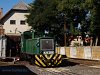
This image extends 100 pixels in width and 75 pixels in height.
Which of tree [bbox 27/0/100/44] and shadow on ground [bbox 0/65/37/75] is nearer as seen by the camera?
shadow on ground [bbox 0/65/37/75]

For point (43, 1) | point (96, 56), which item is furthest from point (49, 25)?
point (96, 56)

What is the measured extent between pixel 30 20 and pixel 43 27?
413 cm

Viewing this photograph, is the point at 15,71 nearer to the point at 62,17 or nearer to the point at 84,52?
the point at 84,52

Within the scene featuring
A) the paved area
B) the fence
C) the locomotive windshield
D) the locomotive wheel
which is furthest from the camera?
the fence

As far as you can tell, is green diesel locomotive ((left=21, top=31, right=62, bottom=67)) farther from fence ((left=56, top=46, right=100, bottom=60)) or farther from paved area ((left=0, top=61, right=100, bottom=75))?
fence ((left=56, top=46, right=100, bottom=60))

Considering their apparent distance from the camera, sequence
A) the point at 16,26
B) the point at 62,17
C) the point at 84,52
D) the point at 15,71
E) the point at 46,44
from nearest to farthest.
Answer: the point at 15,71
the point at 46,44
the point at 84,52
the point at 62,17
the point at 16,26

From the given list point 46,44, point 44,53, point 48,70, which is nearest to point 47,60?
point 44,53

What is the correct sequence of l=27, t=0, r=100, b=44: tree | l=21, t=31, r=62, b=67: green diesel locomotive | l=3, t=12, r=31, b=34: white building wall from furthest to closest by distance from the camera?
l=3, t=12, r=31, b=34: white building wall, l=27, t=0, r=100, b=44: tree, l=21, t=31, r=62, b=67: green diesel locomotive

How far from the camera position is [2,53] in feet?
107

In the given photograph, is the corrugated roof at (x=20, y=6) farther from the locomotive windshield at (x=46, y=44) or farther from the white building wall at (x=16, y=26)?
the locomotive windshield at (x=46, y=44)

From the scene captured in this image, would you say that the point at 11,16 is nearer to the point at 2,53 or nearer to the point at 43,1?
the point at 43,1

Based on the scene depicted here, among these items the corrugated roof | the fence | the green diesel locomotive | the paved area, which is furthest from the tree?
the paved area

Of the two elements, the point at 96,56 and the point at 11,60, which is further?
the point at 96,56

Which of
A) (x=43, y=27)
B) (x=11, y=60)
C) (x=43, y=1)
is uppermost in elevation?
(x=43, y=1)
